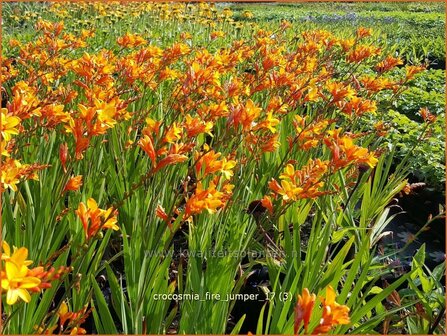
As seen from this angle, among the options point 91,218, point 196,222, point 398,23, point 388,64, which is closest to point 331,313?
point 91,218

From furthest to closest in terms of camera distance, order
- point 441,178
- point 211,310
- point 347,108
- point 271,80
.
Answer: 1. point 441,178
2. point 271,80
3. point 347,108
4. point 211,310

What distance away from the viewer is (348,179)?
6.62 feet

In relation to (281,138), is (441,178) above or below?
below

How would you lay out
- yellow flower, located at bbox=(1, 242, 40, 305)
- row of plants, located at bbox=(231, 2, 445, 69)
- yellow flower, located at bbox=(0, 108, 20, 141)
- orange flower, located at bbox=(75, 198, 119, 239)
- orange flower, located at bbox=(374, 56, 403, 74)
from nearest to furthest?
yellow flower, located at bbox=(1, 242, 40, 305) → orange flower, located at bbox=(75, 198, 119, 239) → yellow flower, located at bbox=(0, 108, 20, 141) → orange flower, located at bbox=(374, 56, 403, 74) → row of plants, located at bbox=(231, 2, 445, 69)

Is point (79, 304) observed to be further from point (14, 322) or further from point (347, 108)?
point (347, 108)

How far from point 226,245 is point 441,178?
1349 millimetres

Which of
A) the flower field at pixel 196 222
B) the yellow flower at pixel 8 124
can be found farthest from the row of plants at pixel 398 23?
the yellow flower at pixel 8 124

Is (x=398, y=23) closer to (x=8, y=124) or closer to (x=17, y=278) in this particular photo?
(x=8, y=124)

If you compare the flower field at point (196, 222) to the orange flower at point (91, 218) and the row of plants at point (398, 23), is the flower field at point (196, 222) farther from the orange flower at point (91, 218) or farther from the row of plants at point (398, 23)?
the row of plants at point (398, 23)

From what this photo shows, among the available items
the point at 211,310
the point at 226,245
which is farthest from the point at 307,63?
the point at 211,310

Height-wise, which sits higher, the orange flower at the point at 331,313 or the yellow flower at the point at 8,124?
the yellow flower at the point at 8,124

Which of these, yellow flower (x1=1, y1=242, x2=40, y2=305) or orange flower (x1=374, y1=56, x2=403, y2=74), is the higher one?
orange flower (x1=374, y1=56, x2=403, y2=74)

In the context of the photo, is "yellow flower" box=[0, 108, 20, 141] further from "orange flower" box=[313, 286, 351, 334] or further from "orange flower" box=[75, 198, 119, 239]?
"orange flower" box=[313, 286, 351, 334]

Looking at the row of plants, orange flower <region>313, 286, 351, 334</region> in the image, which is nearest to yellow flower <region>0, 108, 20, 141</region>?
orange flower <region>313, 286, 351, 334</region>
